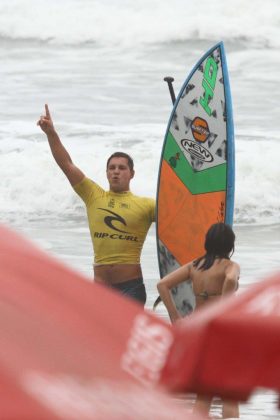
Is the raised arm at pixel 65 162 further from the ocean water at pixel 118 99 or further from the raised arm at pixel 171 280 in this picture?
the ocean water at pixel 118 99

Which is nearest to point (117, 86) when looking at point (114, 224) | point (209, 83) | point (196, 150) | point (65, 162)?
point (209, 83)

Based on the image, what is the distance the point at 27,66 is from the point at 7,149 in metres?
6.24

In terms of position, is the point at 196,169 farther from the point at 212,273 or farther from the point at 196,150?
the point at 212,273

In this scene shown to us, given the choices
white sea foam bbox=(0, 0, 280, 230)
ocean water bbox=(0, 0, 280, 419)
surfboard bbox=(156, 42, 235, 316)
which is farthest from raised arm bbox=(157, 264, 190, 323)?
white sea foam bbox=(0, 0, 280, 230)

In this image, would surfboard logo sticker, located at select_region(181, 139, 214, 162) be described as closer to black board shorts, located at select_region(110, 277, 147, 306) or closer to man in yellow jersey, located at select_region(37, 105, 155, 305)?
man in yellow jersey, located at select_region(37, 105, 155, 305)

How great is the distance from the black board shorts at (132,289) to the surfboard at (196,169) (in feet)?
1.47

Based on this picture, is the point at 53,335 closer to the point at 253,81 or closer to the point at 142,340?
the point at 142,340

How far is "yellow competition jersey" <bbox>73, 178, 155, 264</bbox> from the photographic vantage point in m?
7.29

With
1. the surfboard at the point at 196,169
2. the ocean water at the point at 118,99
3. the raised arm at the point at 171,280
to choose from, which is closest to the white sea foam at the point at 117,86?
the ocean water at the point at 118,99

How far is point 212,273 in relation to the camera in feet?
20.9

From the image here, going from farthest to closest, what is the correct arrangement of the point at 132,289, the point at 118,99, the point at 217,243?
1. the point at 118,99
2. the point at 132,289
3. the point at 217,243

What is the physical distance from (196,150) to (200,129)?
0.14m

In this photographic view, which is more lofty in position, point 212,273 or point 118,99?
point 118,99

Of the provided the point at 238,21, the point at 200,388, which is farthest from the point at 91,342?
the point at 238,21
